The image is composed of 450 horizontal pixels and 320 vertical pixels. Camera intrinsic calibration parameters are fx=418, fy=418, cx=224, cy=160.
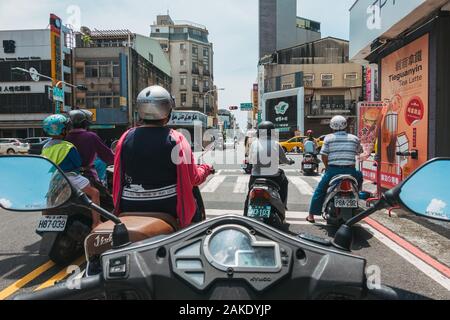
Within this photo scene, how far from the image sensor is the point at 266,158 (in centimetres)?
649

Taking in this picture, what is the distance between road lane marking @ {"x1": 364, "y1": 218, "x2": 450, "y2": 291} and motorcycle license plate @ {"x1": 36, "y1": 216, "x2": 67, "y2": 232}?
414 cm

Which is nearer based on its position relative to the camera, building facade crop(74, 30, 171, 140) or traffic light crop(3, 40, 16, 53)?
traffic light crop(3, 40, 16, 53)

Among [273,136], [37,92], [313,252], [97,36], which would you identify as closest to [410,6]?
[273,136]

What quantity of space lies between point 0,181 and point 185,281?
120cm

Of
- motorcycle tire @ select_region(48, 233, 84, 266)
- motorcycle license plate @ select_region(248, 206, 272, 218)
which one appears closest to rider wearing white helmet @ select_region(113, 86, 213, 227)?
motorcycle tire @ select_region(48, 233, 84, 266)

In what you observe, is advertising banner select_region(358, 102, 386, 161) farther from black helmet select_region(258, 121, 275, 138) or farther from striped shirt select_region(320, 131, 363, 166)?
black helmet select_region(258, 121, 275, 138)

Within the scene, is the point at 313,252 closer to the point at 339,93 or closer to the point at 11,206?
the point at 11,206

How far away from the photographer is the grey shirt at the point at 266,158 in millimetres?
6453

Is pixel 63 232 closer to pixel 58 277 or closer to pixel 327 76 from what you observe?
pixel 58 277

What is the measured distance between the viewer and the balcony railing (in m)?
50.5

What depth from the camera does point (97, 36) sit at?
54.8 m

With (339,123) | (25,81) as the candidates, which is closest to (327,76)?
(25,81)

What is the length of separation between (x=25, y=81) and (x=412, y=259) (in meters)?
47.4

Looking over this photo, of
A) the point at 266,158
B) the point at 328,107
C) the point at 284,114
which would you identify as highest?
the point at 328,107
